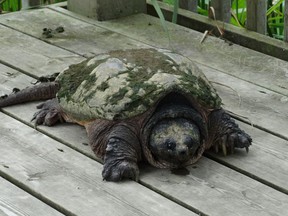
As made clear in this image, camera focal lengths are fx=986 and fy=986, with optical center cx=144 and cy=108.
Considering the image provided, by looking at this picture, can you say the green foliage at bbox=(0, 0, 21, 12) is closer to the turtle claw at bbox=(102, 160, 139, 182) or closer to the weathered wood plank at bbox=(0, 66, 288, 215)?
the weathered wood plank at bbox=(0, 66, 288, 215)

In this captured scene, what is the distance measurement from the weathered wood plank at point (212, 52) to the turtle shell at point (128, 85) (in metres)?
0.53

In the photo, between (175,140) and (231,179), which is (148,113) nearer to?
(175,140)

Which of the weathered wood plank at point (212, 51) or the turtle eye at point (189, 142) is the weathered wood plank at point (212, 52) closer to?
the weathered wood plank at point (212, 51)

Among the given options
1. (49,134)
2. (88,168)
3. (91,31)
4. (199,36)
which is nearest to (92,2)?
(91,31)

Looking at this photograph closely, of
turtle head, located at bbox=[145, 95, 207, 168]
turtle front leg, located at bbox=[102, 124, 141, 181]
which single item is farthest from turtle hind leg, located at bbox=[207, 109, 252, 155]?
turtle front leg, located at bbox=[102, 124, 141, 181]

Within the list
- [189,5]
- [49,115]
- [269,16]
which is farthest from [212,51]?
[49,115]

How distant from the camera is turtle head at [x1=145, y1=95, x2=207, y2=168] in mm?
4047

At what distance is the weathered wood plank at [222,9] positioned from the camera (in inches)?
229

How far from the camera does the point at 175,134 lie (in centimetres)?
407

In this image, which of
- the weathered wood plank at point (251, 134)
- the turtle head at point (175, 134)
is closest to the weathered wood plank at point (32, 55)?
the weathered wood plank at point (251, 134)

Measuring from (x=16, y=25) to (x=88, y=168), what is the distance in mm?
2181

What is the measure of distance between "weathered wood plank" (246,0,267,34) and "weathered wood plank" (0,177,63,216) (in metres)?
2.22

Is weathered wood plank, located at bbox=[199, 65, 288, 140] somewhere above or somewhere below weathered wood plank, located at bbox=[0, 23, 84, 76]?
above

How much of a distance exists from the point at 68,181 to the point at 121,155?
25 centimetres
